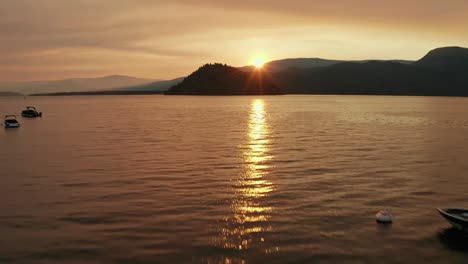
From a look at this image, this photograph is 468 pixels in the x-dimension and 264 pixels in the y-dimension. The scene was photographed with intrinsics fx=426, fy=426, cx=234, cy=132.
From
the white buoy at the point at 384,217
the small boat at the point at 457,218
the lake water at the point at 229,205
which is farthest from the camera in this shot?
the white buoy at the point at 384,217

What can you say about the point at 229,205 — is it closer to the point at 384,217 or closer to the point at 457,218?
the point at 384,217

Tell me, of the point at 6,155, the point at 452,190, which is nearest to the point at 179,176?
the point at 452,190

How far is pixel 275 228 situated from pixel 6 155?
39253 mm

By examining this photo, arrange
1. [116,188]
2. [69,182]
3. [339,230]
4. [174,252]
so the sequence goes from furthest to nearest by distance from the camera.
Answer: [69,182] → [116,188] → [339,230] → [174,252]

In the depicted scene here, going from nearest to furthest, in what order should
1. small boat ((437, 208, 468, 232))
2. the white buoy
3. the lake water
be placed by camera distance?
the lake water < small boat ((437, 208, 468, 232)) < the white buoy

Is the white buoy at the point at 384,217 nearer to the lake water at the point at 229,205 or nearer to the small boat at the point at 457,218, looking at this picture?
the lake water at the point at 229,205

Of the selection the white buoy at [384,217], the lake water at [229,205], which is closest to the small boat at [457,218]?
the lake water at [229,205]

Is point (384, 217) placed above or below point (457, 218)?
below

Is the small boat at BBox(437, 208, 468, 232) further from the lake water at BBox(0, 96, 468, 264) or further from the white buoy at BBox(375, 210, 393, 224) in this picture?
the white buoy at BBox(375, 210, 393, 224)

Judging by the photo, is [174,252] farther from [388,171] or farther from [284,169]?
[388,171]

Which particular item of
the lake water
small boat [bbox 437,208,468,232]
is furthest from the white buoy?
small boat [bbox 437,208,468,232]

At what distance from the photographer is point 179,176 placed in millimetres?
34281

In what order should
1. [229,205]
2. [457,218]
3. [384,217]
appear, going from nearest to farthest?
[457,218] → [384,217] → [229,205]

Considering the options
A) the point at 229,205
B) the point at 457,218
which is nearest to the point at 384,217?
the point at 457,218
